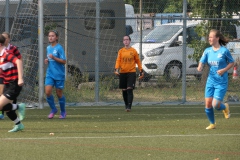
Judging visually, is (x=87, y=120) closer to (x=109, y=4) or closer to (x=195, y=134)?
(x=195, y=134)

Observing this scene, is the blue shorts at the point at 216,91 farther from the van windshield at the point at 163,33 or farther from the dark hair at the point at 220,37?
the van windshield at the point at 163,33

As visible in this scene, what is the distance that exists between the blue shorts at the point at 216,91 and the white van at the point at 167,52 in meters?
8.71

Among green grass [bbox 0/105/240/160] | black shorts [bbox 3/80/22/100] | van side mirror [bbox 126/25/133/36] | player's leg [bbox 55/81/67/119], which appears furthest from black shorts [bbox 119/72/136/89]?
van side mirror [bbox 126/25/133/36]

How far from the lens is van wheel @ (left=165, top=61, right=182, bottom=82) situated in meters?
22.2

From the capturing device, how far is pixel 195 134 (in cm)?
1248

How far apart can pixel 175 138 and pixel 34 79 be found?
8.21 meters

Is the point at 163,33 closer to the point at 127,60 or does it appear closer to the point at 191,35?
the point at 191,35

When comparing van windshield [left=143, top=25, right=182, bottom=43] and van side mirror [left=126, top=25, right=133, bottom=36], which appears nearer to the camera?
van windshield [left=143, top=25, right=182, bottom=43]

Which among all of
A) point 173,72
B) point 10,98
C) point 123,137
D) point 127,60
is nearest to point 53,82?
point 127,60

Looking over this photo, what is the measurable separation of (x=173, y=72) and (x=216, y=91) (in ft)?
30.0

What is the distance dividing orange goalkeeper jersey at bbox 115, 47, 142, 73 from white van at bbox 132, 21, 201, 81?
14.2 ft

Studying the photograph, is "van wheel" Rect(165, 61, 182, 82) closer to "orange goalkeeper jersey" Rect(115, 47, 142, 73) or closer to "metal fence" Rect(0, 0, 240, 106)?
"metal fence" Rect(0, 0, 240, 106)

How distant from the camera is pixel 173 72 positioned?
22.3 meters

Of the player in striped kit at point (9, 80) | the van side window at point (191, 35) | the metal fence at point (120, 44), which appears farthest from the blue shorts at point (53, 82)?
the van side window at point (191, 35)
